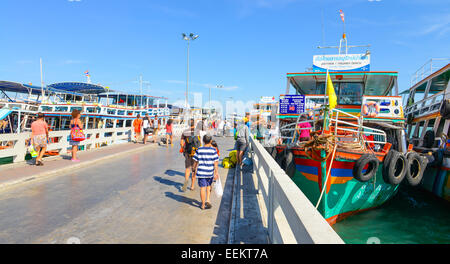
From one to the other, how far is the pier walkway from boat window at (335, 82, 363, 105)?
5639mm

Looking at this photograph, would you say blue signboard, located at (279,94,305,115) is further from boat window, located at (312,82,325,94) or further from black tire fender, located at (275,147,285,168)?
boat window, located at (312,82,325,94)

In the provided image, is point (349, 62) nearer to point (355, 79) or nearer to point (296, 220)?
point (355, 79)

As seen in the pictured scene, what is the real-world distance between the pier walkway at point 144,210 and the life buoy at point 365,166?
2551 mm

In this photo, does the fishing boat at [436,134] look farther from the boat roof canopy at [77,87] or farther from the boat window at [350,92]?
the boat roof canopy at [77,87]

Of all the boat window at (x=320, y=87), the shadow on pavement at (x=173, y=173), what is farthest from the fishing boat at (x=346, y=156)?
the shadow on pavement at (x=173, y=173)

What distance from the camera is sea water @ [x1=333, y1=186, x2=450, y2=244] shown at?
7129 mm

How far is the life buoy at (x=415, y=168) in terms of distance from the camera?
26.7 feet

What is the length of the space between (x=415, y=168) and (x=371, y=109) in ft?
7.37

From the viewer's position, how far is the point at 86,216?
4.88 m

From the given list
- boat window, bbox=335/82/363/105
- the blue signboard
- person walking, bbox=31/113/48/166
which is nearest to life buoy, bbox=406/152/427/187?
boat window, bbox=335/82/363/105

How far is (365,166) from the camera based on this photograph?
6.83m

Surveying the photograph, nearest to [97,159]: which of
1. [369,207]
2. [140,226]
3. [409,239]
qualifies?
[140,226]

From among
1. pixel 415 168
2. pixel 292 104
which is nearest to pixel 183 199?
pixel 292 104
